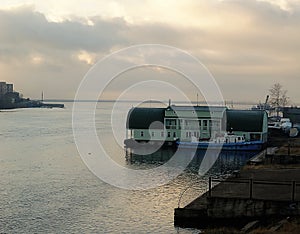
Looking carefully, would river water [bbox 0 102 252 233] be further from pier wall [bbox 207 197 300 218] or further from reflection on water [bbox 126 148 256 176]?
pier wall [bbox 207 197 300 218]

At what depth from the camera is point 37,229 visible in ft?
54.4

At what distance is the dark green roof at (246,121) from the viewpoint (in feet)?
150

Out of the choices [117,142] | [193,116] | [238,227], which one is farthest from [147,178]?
[117,142]

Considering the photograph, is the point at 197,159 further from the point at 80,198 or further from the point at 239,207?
the point at 239,207

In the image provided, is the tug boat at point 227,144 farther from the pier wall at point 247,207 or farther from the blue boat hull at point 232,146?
the pier wall at point 247,207

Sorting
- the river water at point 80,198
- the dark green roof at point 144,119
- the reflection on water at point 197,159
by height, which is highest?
the dark green roof at point 144,119

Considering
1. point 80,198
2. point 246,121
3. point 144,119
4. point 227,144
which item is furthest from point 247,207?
point 144,119

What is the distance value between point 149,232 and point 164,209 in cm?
326

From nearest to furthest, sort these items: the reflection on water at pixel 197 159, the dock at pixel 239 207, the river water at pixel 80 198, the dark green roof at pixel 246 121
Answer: the dock at pixel 239 207, the river water at pixel 80 198, the reflection on water at pixel 197 159, the dark green roof at pixel 246 121

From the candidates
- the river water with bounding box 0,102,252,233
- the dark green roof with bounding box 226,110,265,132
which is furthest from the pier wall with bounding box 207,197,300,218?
the dark green roof with bounding box 226,110,265,132

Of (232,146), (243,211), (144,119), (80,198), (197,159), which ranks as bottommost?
(80,198)

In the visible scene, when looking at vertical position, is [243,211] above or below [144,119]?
below

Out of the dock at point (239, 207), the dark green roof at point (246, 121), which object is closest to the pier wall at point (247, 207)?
the dock at point (239, 207)

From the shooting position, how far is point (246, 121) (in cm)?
4603
